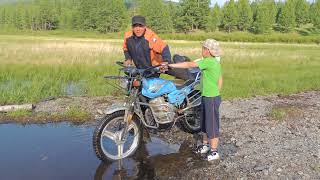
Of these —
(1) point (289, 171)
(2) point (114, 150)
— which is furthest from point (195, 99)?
(1) point (289, 171)

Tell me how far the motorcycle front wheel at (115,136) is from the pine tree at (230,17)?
242ft

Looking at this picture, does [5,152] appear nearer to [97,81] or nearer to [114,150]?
[114,150]

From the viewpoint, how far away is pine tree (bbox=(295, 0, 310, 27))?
81.6 m

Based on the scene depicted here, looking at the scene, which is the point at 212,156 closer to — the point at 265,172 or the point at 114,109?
the point at 265,172

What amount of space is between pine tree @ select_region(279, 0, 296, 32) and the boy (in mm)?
75192

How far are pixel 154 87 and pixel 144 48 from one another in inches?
32.6

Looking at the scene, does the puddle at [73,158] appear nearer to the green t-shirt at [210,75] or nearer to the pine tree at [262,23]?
the green t-shirt at [210,75]

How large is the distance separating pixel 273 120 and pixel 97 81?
6.72 metres

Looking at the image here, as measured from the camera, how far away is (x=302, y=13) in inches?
3246

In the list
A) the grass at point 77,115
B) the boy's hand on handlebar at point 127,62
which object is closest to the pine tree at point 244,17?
the grass at point 77,115

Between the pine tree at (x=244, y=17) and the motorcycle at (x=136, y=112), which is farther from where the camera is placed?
the pine tree at (x=244, y=17)

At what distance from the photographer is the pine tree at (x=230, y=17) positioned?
77544 millimetres

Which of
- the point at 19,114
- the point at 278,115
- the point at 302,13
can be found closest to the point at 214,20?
the point at 302,13

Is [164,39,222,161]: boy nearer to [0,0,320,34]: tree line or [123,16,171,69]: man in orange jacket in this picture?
[123,16,171,69]: man in orange jacket
